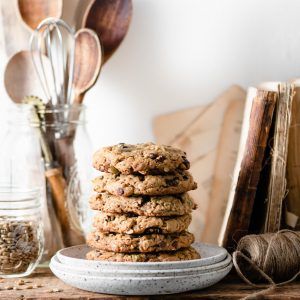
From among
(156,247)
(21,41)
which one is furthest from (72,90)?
(156,247)

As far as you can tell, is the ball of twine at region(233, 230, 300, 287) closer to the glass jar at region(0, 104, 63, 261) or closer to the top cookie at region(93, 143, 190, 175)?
the top cookie at region(93, 143, 190, 175)

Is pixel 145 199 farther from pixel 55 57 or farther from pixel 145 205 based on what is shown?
pixel 55 57

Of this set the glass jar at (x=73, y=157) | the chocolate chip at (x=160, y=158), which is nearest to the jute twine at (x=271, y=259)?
the chocolate chip at (x=160, y=158)

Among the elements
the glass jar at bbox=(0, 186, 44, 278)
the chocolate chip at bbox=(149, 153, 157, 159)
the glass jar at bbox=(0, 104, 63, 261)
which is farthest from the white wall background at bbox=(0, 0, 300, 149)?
the chocolate chip at bbox=(149, 153, 157, 159)

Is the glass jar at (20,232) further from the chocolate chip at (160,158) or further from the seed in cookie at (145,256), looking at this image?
the chocolate chip at (160,158)

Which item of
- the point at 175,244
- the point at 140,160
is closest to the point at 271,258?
the point at 175,244

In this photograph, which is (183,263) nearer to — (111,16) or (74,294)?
(74,294)
